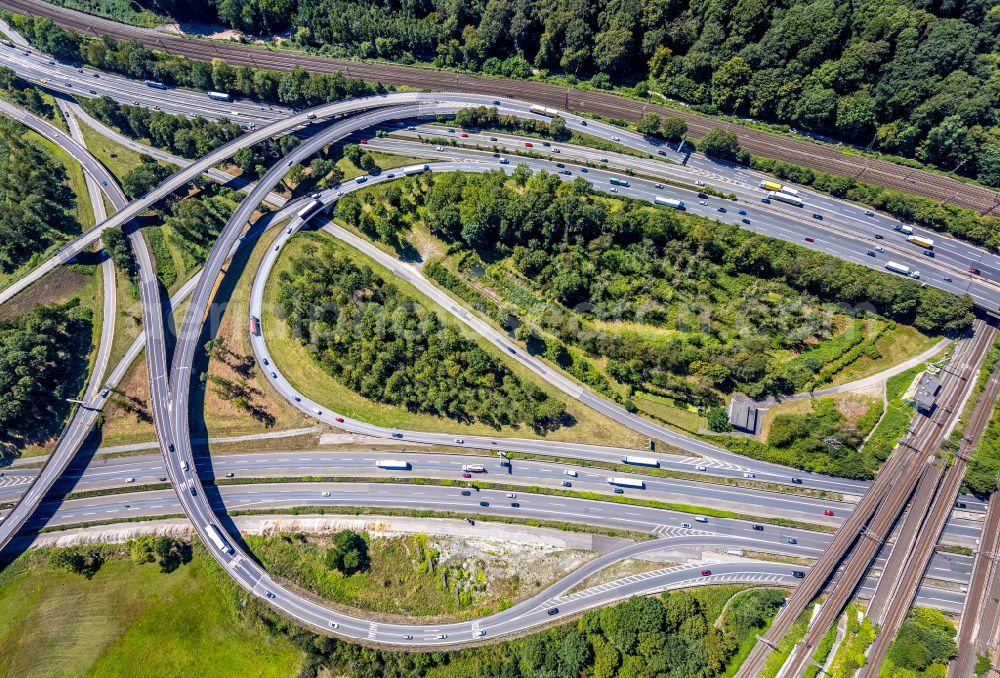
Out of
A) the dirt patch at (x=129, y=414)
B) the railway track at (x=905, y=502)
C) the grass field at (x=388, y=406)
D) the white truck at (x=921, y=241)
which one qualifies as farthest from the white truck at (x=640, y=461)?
the dirt patch at (x=129, y=414)

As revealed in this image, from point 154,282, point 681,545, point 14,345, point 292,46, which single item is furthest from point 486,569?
point 292,46

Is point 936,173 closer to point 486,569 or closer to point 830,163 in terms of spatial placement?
point 830,163

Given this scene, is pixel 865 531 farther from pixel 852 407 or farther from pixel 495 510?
pixel 495 510

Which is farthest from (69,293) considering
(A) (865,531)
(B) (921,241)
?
(B) (921,241)

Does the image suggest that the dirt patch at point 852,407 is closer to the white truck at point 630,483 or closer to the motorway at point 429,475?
the motorway at point 429,475

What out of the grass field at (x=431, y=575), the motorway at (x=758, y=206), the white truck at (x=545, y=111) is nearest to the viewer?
the grass field at (x=431, y=575)

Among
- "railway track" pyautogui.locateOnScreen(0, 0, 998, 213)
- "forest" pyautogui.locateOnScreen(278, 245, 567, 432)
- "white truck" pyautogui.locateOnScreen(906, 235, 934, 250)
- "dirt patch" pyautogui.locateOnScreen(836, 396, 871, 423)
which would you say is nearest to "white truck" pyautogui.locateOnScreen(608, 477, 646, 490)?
"forest" pyautogui.locateOnScreen(278, 245, 567, 432)

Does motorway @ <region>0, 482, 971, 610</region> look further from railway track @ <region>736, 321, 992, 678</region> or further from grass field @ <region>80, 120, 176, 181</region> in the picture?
grass field @ <region>80, 120, 176, 181</region>
